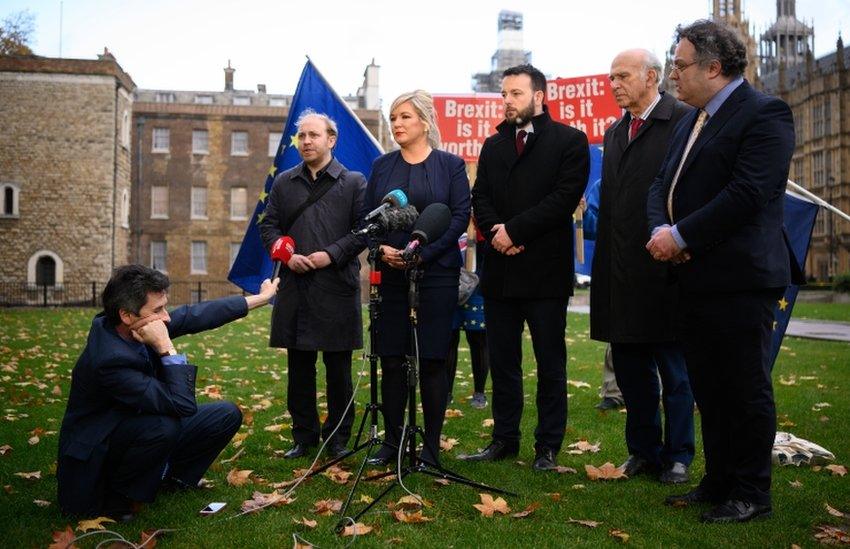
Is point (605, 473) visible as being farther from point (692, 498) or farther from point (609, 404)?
point (609, 404)

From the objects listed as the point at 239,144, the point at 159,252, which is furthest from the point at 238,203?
the point at 159,252

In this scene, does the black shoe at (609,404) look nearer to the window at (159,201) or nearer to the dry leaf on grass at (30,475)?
the dry leaf on grass at (30,475)

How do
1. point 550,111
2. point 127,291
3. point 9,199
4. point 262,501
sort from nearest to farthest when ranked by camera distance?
point 127,291, point 262,501, point 550,111, point 9,199

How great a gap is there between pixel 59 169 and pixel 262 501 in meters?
39.0

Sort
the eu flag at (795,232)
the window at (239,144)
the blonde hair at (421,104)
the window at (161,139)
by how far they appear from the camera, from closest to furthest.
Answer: the blonde hair at (421,104)
the eu flag at (795,232)
the window at (161,139)
the window at (239,144)

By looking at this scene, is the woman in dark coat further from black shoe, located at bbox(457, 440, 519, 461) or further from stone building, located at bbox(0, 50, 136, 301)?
stone building, located at bbox(0, 50, 136, 301)

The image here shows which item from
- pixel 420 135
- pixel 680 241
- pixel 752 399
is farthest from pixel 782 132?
pixel 420 135

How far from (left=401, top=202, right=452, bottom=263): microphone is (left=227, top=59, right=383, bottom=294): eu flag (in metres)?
3.19

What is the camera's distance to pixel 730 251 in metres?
4.11

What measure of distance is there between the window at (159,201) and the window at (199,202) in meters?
1.61

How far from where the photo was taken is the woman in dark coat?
527 centimetres

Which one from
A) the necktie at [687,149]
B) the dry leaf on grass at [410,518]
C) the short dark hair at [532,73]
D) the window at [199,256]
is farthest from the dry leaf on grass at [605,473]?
the window at [199,256]

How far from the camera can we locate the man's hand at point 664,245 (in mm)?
4164

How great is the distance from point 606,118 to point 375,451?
6097 mm
